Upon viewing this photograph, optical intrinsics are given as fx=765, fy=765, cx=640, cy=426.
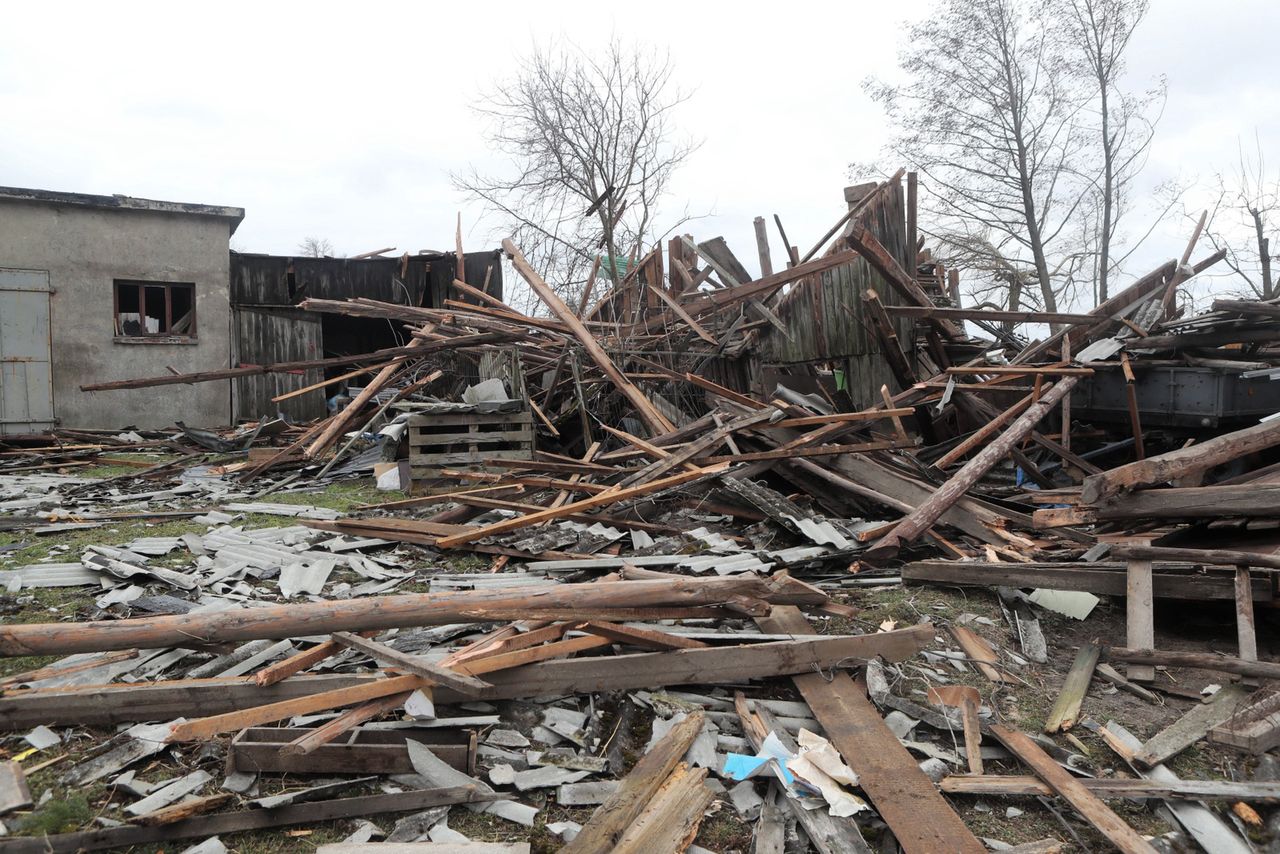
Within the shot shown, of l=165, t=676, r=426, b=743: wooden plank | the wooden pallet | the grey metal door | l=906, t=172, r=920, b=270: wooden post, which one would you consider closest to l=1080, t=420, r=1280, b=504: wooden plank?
l=165, t=676, r=426, b=743: wooden plank

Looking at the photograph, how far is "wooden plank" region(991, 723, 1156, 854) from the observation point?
248cm

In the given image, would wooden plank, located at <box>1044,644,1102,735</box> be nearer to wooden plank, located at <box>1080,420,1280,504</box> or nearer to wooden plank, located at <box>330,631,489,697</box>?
wooden plank, located at <box>1080,420,1280,504</box>

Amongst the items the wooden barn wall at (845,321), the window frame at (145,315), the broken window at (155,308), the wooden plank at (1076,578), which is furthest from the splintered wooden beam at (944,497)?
the broken window at (155,308)

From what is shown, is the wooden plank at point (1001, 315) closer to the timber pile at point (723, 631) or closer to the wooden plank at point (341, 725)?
the timber pile at point (723, 631)

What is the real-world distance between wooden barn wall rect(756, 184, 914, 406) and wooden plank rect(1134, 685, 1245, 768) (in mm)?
7407

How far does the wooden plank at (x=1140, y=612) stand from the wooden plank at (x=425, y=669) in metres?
3.17

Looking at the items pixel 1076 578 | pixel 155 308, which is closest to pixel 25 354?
pixel 155 308

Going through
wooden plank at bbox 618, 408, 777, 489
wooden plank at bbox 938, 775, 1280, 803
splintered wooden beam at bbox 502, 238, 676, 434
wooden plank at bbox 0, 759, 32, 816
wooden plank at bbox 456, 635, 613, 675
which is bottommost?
wooden plank at bbox 938, 775, 1280, 803

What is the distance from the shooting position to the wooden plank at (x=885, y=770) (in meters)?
2.48

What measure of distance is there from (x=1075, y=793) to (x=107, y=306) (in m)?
17.1

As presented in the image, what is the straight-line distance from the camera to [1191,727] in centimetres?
322

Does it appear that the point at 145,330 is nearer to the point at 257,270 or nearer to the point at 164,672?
the point at 257,270

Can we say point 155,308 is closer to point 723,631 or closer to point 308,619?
point 308,619

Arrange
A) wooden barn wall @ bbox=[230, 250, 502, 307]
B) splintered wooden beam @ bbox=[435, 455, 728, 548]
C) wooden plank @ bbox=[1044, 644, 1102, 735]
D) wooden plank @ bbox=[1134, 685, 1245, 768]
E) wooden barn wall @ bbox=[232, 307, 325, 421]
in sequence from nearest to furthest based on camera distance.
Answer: wooden plank @ bbox=[1134, 685, 1245, 768] → wooden plank @ bbox=[1044, 644, 1102, 735] → splintered wooden beam @ bbox=[435, 455, 728, 548] → wooden barn wall @ bbox=[232, 307, 325, 421] → wooden barn wall @ bbox=[230, 250, 502, 307]
